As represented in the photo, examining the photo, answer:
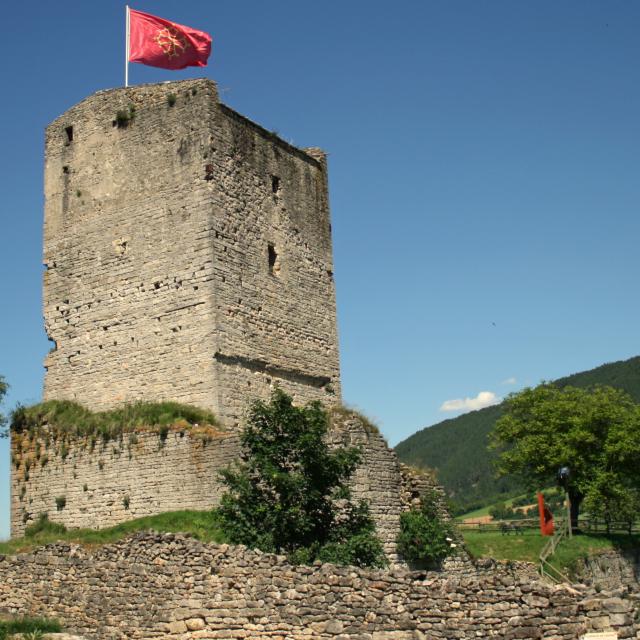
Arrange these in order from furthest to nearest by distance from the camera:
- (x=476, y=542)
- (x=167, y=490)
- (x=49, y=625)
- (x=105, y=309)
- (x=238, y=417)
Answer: (x=476, y=542)
(x=105, y=309)
(x=238, y=417)
(x=167, y=490)
(x=49, y=625)

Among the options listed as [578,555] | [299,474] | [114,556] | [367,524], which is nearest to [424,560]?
[367,524]

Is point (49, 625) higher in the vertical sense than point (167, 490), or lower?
lower

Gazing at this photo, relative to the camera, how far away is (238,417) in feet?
72.0

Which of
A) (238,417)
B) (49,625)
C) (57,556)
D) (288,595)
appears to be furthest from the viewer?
(238,417)

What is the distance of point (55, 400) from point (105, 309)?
2.93m

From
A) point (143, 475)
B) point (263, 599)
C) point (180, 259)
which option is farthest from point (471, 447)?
point (263, 599)

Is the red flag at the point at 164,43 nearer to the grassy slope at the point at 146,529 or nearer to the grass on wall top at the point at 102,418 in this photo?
the grass on wall top at the point at 102,418

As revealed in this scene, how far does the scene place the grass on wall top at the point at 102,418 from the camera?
69.2ft

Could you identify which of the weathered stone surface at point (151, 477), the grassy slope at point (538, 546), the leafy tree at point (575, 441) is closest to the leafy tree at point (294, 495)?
the weathered stone surface at point (151, 477)

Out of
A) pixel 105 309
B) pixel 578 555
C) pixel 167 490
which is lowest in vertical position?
pixel 578 555

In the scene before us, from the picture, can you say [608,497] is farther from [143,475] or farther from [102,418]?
[102,418]

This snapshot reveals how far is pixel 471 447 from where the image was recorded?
12781cm

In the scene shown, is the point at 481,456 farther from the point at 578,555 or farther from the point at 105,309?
the point at 105,309

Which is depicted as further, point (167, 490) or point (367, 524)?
point (167, 490)
